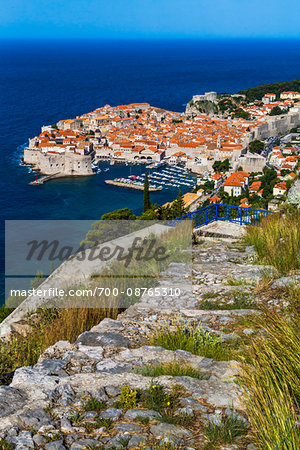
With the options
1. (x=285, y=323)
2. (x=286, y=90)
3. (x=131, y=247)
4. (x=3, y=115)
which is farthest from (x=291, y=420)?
(x=286, y=90)

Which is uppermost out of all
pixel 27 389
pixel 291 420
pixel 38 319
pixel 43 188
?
pixel 291 420

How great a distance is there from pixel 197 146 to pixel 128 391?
128 ft

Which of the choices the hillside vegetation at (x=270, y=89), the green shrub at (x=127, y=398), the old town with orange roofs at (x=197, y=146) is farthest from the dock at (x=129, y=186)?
the hillside vegetation at (x=270, y=89)

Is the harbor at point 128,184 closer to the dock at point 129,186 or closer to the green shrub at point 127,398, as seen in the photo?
the dock at point 129,186

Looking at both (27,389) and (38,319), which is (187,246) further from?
(27,389)

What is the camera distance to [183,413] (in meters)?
1.79

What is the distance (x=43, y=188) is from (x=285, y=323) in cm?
3239

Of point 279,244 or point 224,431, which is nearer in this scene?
point 224,431

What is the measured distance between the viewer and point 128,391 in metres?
1.91

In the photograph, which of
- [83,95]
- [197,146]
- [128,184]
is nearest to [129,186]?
[128,184]

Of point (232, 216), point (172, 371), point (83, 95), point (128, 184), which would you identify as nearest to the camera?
point (172, 371)

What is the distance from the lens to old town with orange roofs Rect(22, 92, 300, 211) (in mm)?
30709

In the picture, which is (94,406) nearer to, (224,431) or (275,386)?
(224,431)

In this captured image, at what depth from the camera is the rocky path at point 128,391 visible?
5.50 feet
